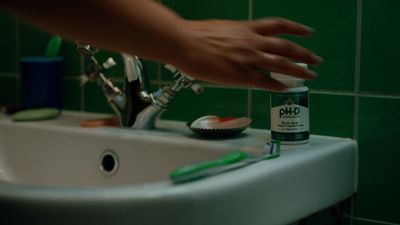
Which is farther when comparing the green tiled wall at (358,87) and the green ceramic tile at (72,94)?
the green ceramic tile at (72,94)

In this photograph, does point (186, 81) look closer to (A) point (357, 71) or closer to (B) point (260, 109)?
(B) point (260, 109)

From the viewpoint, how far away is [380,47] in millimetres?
908

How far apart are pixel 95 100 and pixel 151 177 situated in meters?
0.31

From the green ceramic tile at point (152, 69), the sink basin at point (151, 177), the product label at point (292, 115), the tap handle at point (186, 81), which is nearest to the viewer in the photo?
the sink basin at point (151, 177)

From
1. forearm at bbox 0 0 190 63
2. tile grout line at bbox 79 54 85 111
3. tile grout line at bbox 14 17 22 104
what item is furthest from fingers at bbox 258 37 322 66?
tile grout line at bbox 14 17 22 104

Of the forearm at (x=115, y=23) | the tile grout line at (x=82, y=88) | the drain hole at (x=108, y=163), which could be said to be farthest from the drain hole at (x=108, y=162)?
the forearm at (x=115, y=23)

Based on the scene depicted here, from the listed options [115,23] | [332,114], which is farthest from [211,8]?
[115,23]

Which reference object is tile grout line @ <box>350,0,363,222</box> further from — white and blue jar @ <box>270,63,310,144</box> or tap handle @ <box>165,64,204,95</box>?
tap handle @ <box>165,64,204,95</box>

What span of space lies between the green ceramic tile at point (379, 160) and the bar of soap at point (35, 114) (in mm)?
549

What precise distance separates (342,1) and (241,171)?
0.35 m

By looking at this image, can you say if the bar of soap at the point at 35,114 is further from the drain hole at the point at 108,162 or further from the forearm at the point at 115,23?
the forearm at the point at 115,23

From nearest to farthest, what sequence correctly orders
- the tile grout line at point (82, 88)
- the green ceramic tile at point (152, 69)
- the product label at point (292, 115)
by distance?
1. the product label at point (292, 115)
2. the green ceramic tile at point (152, 69)
3. the tile grout line at point (82, 88)

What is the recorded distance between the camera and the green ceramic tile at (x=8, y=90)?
1.36 metres

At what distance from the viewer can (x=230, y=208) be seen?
0.67 m
